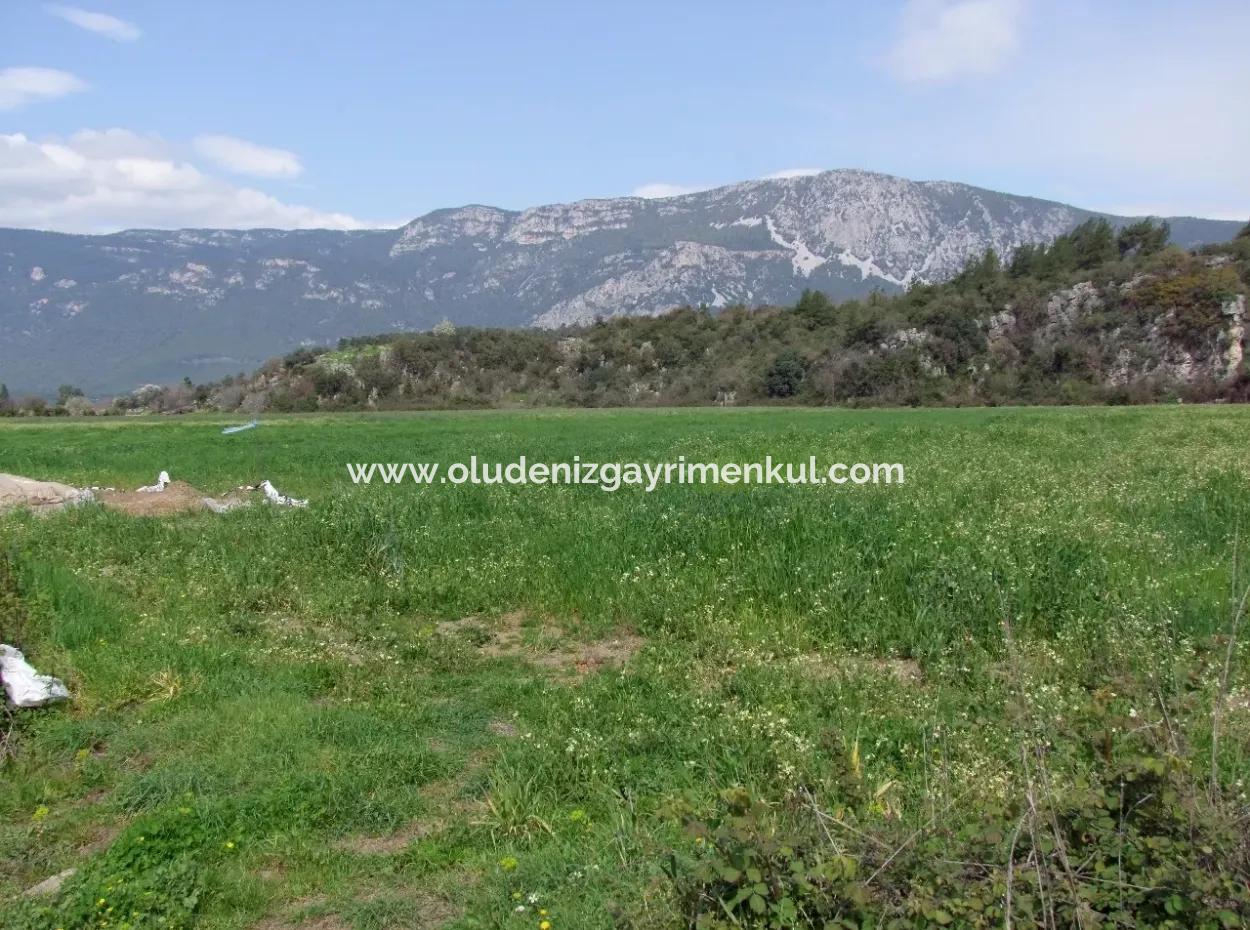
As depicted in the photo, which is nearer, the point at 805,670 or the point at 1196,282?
the point at 805,670

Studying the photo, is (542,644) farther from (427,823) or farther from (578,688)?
(427,823)

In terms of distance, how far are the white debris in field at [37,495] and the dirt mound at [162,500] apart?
465 millimetres

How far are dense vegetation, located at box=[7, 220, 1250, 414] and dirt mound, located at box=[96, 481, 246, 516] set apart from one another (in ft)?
193

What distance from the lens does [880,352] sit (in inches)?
3110

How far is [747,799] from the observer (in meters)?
3.45

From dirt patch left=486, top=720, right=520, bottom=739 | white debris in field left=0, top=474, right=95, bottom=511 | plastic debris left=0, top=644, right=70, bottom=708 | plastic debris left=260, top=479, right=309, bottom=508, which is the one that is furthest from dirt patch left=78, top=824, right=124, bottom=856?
white debris in field left=0, top=474, right=95, bottom=511

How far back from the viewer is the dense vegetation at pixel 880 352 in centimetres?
6875

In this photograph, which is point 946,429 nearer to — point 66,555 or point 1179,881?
point 66,555

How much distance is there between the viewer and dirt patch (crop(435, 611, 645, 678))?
8.15 metres

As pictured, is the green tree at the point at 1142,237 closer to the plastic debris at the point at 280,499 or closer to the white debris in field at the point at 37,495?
the plastic debris at the point at 280,499

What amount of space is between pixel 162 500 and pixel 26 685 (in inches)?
426

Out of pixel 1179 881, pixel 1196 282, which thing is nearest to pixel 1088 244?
pixel 1196 282

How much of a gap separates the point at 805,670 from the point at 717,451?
1561cm

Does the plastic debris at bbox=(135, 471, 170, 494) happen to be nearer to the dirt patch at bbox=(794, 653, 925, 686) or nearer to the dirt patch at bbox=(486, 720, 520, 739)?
the dirt patch at bbox=(486, 720, 520, 739)
